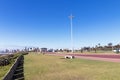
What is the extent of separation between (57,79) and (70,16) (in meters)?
56.9

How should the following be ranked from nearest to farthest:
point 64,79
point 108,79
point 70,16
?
point 108,79 → point 64,79 → point 70,16

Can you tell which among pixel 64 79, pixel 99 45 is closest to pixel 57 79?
pixel 64 79

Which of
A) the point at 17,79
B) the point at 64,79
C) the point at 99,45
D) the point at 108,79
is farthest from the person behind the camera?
the point at 99,45

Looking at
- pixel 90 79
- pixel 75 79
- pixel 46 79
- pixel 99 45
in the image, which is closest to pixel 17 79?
pixel 46 79

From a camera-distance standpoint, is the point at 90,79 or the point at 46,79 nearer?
the point at 90,79

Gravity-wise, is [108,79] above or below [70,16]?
below

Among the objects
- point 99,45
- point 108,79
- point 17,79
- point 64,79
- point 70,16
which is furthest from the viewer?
point 99,45

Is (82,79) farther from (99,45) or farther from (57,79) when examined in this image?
(99,45)

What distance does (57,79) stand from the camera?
483 inches

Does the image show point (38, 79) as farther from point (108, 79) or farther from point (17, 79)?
point (108, 79)

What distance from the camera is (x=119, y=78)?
11.2 meters

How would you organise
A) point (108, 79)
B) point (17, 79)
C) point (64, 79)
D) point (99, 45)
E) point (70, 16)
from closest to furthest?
point (108, 79)
point (64, 79)
point (17, 79)
point (70, 16)
point (99, 45)

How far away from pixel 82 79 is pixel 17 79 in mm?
5064

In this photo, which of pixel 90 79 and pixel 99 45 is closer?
pixel 90 79
